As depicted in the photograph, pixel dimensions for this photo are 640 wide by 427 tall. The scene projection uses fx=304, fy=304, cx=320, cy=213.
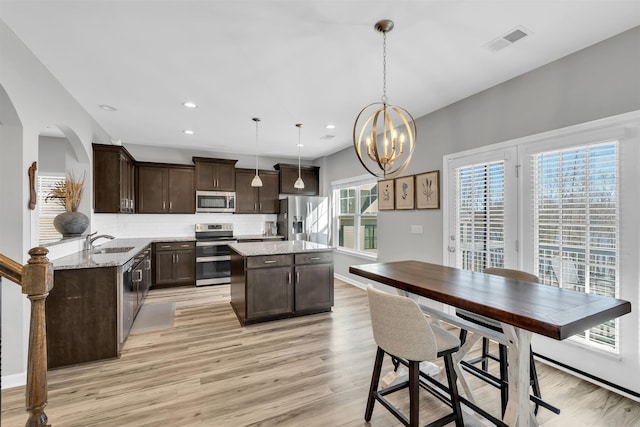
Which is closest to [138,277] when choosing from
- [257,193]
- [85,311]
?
[85,311]

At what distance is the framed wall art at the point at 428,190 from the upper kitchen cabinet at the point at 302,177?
3086 millimetres

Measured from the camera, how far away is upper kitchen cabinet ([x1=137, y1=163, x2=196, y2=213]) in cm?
550

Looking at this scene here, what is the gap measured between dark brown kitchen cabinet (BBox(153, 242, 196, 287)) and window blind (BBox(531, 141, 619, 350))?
5.16 m

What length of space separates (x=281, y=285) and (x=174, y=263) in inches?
106

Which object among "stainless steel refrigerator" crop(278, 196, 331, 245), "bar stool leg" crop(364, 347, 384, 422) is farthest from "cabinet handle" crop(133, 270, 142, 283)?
"bar stool leg" crop(364, 347, 384, 422)

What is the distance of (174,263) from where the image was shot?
5395mm

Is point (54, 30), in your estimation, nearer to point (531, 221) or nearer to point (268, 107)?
point (268, 107)

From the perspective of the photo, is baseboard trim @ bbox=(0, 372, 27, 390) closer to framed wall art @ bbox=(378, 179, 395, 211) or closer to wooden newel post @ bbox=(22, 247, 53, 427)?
wooden newel post @ bbox=(22, 247, 53, 427)

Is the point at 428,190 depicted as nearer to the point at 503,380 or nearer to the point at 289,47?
Answer: the point at 503,380

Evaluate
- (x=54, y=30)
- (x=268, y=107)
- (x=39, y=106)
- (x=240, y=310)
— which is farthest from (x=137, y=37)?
(x=240, y=310)

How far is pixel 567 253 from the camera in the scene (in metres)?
2.63

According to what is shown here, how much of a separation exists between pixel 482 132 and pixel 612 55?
44.9 inches

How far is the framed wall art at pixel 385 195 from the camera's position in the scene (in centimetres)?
465

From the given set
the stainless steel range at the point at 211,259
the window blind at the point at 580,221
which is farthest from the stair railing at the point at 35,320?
the stainless steel range at the point at 211,259
